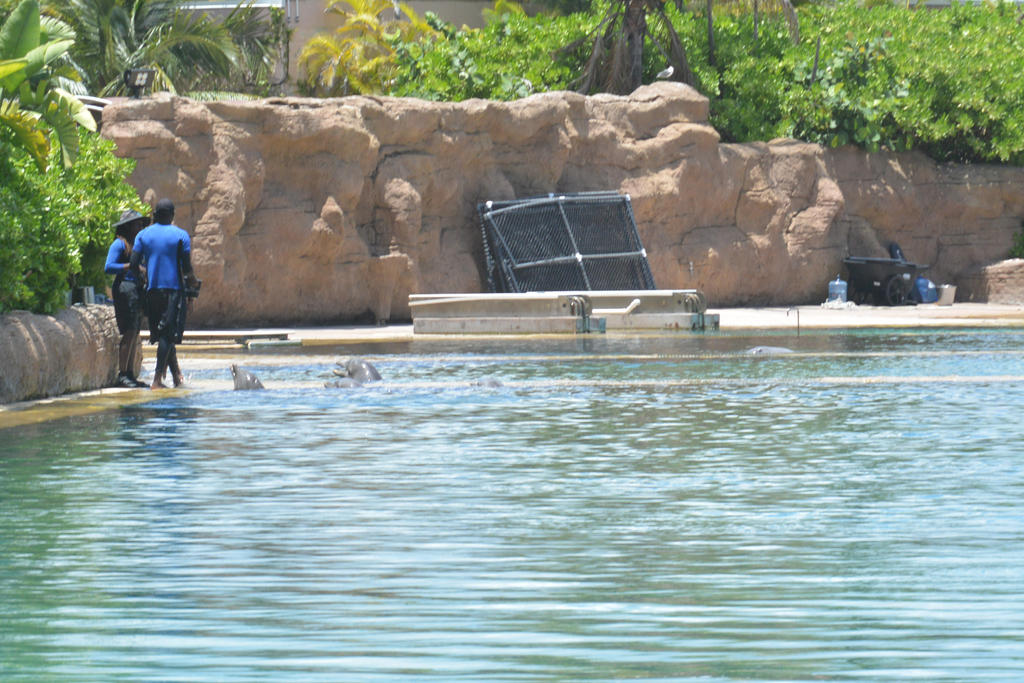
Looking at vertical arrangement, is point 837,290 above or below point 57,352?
below

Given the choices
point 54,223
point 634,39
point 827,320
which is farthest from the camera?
point 634,39

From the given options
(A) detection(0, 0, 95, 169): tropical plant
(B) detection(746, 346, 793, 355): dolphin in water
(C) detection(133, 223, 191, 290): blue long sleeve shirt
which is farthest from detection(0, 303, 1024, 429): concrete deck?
(B) detection(746, 346, 793, 355): dolphin in water

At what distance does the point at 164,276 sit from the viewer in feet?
47.4

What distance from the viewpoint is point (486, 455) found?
9672 mm

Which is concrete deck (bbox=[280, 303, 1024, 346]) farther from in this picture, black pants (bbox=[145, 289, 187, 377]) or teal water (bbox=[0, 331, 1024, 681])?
teal water (bbox=[0, 331, 1024, 681])

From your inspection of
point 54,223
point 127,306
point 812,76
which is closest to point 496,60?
point 812,76

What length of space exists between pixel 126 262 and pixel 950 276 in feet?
74.4

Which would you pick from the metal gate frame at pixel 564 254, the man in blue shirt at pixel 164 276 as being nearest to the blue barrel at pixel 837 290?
the metal gate frame at pixel 564 254

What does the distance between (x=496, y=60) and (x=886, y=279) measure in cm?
894

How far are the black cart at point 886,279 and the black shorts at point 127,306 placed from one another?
19112 mm

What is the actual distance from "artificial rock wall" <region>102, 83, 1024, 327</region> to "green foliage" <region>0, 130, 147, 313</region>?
9.06 m

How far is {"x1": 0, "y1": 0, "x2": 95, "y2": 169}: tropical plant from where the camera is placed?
46.8ft

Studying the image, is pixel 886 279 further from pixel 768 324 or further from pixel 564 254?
pixel 768 324

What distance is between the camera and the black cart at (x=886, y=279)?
A: 31.2 metres
